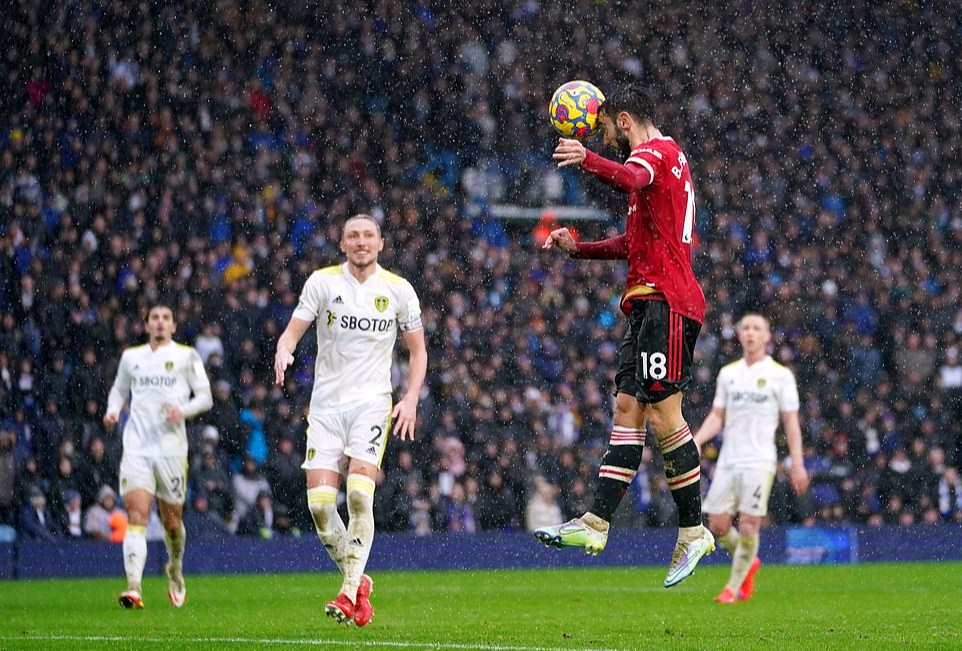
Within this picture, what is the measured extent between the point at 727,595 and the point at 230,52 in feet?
44.3

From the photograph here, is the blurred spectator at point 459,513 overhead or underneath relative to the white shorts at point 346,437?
underneath

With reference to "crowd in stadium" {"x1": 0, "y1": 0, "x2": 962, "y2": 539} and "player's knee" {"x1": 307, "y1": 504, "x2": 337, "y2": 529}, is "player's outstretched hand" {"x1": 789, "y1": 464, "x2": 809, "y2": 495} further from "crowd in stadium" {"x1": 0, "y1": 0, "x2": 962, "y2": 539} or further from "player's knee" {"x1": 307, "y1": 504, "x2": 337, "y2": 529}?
"crowd in stadium" {"x1": 0, "y1": 0, "x2": 962, "y2": 539}

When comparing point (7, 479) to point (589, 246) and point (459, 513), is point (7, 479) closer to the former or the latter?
point (459, 513)

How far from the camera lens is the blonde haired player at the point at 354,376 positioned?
362 inches

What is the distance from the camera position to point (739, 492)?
535 inches

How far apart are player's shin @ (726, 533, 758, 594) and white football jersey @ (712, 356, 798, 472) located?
716mm

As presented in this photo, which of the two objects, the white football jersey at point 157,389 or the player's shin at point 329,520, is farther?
the white football jersey at point 157,389

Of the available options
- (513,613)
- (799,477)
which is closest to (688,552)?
(513,613)

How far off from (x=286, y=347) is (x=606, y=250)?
2.01 meters

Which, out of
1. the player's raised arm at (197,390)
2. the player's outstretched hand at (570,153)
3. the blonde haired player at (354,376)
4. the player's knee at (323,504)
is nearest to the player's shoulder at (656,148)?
the player's outstretched hand at (570,153)

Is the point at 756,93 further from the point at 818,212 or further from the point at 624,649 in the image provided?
the point at 624,649

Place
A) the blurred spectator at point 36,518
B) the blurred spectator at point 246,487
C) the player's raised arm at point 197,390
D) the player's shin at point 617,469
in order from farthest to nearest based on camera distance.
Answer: the blurred spectator at point 246,487 → the blurred spectator at point 36,518 → the player's raised arm at point 197,390 → the player's shin at point 617,469

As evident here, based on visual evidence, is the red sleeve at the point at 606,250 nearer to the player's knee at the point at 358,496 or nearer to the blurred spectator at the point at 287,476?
the player's knee at the point at 358,496

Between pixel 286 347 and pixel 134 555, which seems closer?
pixel 286 347
